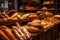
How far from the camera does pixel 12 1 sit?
327 inches

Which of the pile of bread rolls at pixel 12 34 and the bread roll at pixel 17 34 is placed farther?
the bread roll at pixel 17 34

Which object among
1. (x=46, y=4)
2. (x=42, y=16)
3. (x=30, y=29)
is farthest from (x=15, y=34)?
(x=46, y=4)

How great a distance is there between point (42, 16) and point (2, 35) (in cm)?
261

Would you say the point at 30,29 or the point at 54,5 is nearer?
the point at 30,29

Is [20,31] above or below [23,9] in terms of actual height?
above

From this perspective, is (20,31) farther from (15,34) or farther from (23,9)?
(23,9)

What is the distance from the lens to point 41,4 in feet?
25.6

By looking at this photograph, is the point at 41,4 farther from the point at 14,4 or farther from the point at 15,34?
the point at 15,34

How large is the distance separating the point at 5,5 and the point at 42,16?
452 centimetres

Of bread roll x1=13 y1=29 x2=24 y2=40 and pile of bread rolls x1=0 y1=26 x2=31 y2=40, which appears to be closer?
pile of bread rolls x1=0 y1=26 x2=31 y2=40

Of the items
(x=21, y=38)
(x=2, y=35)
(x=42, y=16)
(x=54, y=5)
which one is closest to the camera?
(x=2, y=35)

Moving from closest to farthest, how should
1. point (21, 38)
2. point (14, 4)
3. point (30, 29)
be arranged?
point (21, 38) → point (30, 29) → point (14, 4)

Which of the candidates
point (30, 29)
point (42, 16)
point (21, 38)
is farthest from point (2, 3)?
point (21, 38)

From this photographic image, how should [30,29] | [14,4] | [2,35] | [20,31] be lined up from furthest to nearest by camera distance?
[14,4] < [30,29] < [20,31] < [2,35]
